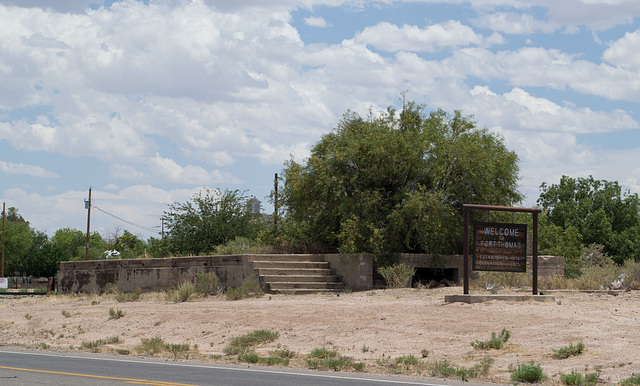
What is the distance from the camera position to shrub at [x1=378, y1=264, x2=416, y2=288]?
82.8 ft

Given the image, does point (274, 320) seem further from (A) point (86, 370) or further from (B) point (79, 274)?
(B) point (79, 274)

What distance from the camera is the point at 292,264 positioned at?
2709 cm

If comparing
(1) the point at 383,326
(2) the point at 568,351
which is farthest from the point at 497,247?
(2) the point at 568,351

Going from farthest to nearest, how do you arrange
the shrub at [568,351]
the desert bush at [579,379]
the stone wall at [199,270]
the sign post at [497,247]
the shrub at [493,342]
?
the stone wall at [199,270] → the sign post at [497,247] → the shrub at [493,342] → the shrub at [568,351] → the desert bush at [579,379]

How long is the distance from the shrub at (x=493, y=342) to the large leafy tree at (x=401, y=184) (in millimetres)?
10397

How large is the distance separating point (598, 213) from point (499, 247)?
44.1 m

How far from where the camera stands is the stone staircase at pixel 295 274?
25.4 meters

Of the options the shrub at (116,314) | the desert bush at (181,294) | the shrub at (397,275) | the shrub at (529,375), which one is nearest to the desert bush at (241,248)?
the desert bush at (181,294)

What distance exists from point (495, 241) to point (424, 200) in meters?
6.18

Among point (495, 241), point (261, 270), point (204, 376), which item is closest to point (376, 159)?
point (261, 270)

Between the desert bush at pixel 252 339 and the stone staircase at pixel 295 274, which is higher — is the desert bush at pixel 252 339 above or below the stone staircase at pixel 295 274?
below

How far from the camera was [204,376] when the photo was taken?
12336mm

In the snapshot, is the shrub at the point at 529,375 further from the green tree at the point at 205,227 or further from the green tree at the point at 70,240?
the green tree at the point at 70,240

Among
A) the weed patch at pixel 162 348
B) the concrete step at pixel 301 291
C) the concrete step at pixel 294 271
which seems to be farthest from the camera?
the concrete step at pixel 294 271
